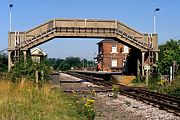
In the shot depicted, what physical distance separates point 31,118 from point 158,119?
479cm

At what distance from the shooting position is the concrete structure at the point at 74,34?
133 feet

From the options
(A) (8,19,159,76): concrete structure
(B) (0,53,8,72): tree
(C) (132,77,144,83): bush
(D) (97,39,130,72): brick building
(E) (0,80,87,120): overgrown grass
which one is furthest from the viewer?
(D) (97,39,130,72): brick building

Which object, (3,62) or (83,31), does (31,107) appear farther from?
(3,62)

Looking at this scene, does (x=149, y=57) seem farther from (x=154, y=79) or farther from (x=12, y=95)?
(x=12, y=95)

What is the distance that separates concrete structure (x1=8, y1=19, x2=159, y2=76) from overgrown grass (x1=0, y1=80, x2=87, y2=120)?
20.9 metres

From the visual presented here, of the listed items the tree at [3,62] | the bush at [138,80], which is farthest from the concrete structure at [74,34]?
the bush at [138,80]

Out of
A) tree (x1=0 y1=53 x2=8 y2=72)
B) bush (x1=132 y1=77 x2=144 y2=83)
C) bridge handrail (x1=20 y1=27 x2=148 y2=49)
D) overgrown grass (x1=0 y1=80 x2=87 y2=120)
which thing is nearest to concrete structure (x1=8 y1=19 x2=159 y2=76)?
bridge handrail (x1=20 y1=27 x2=148 y2=49)

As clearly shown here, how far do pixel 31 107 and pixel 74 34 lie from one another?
27165 mm

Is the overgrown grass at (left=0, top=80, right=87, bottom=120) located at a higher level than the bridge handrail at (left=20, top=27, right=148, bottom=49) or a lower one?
lower

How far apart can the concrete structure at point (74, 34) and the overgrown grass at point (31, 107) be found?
20865 millimetres

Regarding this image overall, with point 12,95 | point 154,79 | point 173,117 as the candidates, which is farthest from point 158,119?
point 154,79

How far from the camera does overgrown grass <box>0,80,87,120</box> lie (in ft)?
39.5

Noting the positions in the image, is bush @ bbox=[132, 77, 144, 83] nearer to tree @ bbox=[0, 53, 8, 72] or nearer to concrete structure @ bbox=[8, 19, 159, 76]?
concrete structure @ bbox=[8, 19, 159, 76]

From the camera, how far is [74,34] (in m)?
41.0
